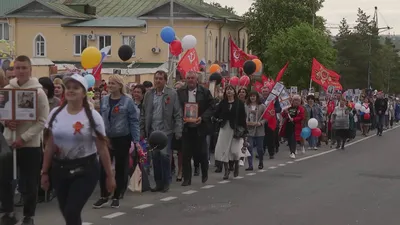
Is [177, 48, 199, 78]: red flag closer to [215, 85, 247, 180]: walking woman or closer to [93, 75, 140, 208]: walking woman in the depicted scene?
[215, 85, 247, 180]: walking woman

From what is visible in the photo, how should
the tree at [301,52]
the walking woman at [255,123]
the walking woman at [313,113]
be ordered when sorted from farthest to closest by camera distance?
the tree at [301,52]
the walking woman at [313,113]
the walking woman at [255,123]

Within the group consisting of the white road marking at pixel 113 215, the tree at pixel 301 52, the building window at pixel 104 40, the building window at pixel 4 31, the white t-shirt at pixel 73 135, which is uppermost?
the building window at pixel 4 31

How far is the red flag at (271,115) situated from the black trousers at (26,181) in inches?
419

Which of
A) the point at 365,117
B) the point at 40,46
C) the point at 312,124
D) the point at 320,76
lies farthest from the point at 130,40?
the point at 312,124

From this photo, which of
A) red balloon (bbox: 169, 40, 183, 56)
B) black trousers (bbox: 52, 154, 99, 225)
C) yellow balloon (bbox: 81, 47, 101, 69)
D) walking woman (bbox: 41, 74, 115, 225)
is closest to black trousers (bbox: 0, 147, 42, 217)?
walking woman (bbox: 41, 74, 115, 225)

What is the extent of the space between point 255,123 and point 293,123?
390 cm

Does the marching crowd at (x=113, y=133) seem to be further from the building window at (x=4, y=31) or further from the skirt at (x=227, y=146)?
A: the building window at (x=4, y=31)

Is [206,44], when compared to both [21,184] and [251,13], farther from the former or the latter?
[21,184]

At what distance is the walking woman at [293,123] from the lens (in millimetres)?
21584

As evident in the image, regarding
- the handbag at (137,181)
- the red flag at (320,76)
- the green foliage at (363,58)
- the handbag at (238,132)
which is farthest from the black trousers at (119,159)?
the green foliage at (363,58)

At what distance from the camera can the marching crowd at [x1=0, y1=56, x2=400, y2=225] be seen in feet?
25.3

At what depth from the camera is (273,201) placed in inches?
501

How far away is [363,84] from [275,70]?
36.7 metres

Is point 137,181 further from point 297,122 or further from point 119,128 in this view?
point 297,122
